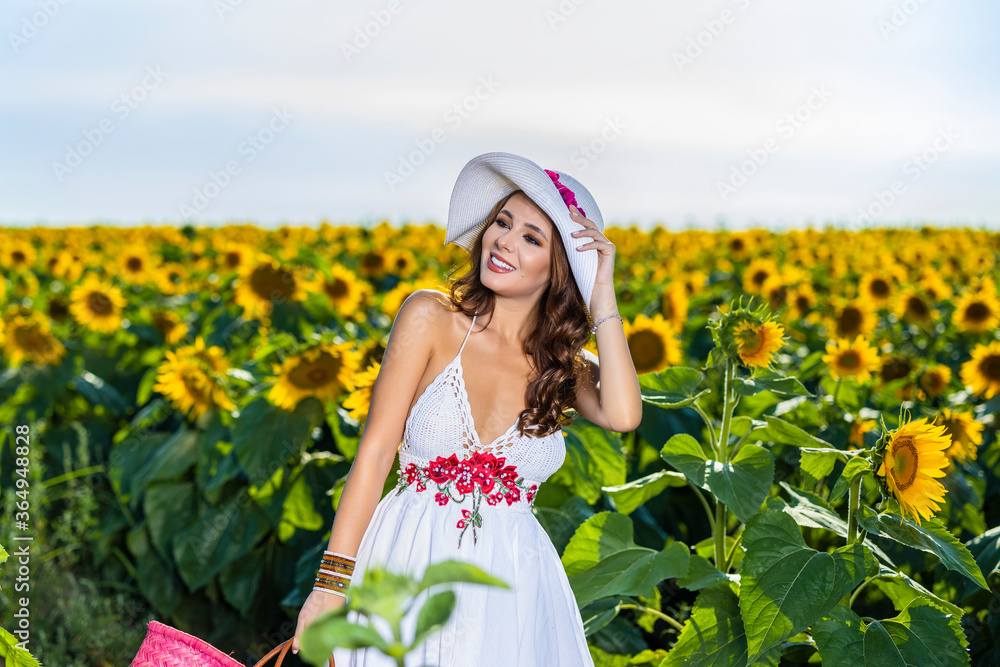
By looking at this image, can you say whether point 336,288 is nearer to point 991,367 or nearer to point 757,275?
point 991,367

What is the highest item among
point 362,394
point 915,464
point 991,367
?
point 991,367

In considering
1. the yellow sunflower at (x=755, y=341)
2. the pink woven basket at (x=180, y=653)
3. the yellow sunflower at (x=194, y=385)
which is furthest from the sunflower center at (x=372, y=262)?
the pink woven basket at (x=180, y=653)

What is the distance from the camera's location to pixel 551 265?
2445 mm

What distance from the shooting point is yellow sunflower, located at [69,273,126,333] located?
6.16m

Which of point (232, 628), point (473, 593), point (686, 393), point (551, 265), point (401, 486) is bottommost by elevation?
point (232, 628)

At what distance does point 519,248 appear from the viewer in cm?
239

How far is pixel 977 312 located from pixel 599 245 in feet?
14.2

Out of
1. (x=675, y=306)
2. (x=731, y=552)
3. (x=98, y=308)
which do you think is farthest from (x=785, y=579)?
(x=98, y=308)

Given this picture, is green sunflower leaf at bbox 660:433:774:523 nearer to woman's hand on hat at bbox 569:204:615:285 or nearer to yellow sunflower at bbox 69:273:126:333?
woman's hand on hat at bbox 569:204:615:285

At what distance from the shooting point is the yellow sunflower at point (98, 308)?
616 cm

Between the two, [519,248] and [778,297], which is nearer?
[519,248]

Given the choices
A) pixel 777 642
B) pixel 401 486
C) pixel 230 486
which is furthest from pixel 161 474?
pixel 777 642

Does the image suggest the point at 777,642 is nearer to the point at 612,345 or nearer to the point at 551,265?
Result: the point at 612,345

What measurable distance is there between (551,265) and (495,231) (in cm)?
17
